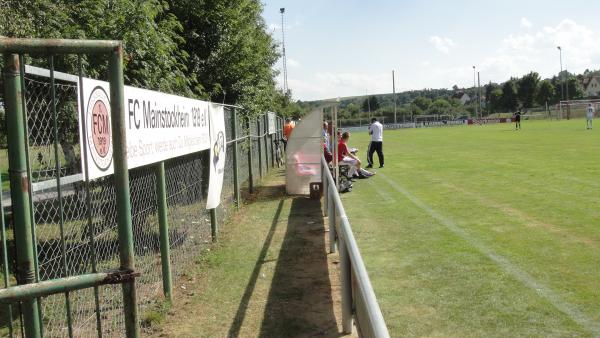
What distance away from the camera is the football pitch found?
4.80m

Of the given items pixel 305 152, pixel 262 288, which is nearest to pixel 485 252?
pixel 262 288

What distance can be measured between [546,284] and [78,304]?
4629 mm

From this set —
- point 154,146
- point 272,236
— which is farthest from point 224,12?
point 154,146

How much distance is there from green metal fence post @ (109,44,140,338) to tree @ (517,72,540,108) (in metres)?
111

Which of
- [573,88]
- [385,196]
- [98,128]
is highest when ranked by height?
[573,88]

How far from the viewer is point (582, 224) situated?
8.06 metres

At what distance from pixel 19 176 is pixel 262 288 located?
4.08 meters

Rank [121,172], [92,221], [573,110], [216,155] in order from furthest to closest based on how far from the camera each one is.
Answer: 1. [573,110]
2. [216,155]
3. [92,221]
4. [121,172]

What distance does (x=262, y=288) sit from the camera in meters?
6.10

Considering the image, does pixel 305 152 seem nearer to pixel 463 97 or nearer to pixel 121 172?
pixel 121 172

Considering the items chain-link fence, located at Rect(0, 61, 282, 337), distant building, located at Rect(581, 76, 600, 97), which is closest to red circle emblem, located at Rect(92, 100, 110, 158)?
chain-link fence, located at Rect(0, 61, 282, 337)

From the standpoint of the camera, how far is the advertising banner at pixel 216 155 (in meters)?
7.53

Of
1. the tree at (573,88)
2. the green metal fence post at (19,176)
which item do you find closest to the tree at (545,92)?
the tree at (573,88)

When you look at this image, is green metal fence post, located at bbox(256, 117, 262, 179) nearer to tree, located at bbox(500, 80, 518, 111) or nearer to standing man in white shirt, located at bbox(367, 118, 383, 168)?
standing man in white shirt, located at bbox(367, 118, 383, 168)
